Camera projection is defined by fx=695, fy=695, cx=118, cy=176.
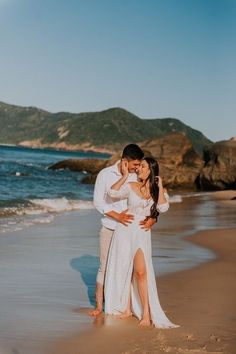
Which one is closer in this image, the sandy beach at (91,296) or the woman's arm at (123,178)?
the sandy beach at (91,296)

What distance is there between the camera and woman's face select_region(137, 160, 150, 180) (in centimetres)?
668

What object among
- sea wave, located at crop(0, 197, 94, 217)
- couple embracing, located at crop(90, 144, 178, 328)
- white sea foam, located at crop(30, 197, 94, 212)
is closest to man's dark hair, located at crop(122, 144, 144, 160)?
couple embracing, located at crop(90, 144, 178, 328)

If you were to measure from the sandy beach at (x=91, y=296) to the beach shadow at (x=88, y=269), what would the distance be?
0.05ft

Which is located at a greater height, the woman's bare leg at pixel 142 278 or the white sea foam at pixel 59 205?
the woman's bare leg at pixel 142 278

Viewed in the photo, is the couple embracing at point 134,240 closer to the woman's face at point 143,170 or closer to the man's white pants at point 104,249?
the woman's face at point 143,170

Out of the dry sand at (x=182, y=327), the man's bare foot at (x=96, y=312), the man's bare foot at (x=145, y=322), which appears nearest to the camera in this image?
the dry sand at (x=182, y=327)

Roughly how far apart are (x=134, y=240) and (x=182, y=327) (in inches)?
37.1

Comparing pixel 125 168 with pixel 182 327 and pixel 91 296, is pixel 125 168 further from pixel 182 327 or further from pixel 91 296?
pixel 91 296

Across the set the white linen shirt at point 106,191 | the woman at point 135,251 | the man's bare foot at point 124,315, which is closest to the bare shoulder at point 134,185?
the woman at point 135,251

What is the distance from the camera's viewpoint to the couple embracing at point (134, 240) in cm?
667

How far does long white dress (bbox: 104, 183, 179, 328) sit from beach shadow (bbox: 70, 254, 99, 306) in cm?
80

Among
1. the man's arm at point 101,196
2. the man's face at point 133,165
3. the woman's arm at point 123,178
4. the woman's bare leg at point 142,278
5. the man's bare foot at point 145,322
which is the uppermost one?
the man's face at point 133,165

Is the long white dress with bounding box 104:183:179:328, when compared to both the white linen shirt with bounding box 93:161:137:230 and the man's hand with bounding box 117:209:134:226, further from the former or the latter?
the white linen shirt with bounding box 93:161:137:230

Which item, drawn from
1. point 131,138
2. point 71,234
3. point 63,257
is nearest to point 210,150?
point 71,234
